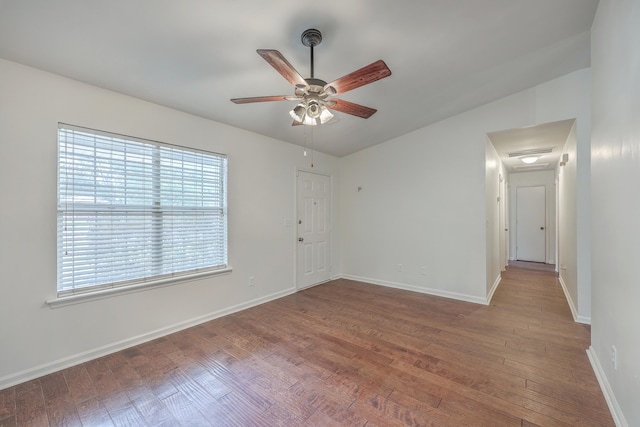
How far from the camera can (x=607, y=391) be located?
1803mm

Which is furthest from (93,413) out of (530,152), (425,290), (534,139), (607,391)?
(530,152)

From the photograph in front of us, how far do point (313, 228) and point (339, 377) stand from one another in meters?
2.86

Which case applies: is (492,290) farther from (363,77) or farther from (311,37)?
(311,37)

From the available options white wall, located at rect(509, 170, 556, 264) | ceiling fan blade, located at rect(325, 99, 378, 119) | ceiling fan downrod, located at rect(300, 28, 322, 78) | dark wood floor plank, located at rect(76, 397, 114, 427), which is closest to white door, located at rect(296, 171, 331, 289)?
ceiling fan blade, located at rect(325, 99, 378, 119)

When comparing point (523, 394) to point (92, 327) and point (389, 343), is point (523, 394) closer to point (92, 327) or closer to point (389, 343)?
point (389, 343)

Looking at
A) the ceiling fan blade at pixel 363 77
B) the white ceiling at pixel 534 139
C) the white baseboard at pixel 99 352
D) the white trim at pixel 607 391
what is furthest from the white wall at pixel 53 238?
the white ceiling at pixel 534 139

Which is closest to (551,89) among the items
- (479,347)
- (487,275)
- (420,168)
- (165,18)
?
(420,168)

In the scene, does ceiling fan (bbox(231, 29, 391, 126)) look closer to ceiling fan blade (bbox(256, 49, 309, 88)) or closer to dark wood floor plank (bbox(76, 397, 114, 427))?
ceiling fan blade (bbox(256, 49, 309, 88))

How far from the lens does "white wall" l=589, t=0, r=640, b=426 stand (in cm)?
140

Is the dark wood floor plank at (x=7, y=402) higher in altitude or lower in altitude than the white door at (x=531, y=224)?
lower

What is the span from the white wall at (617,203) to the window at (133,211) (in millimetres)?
3517

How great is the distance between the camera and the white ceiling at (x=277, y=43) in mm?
1747

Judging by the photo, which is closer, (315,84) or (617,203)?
(617,203)

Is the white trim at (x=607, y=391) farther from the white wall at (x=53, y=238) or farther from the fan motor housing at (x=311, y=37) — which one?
the white wall at (x=53, y=238)
